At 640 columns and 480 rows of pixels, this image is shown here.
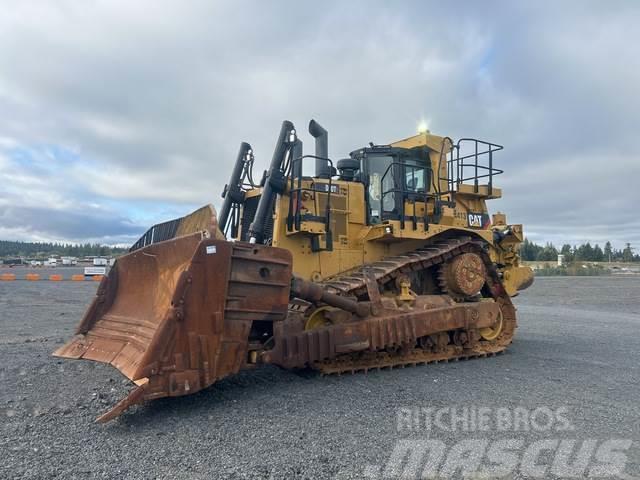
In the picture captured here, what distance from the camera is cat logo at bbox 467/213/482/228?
9250 millimetres

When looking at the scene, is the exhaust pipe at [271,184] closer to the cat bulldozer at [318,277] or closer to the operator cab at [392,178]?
the cat bulldozer at [318,277]

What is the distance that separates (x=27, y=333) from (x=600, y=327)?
1407 centimetres

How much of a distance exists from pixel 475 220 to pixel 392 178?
2.29 m

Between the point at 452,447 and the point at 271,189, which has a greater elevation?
the point at 271,189

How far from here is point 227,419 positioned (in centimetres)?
466

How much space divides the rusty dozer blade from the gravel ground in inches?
17.1

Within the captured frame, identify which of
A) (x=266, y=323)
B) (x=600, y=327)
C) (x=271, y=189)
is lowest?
(x=600, y=327)

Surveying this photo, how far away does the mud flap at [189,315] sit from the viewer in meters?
4.65

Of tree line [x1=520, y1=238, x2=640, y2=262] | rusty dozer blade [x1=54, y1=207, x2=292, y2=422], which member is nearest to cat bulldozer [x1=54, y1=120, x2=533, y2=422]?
rusty dozer blade [x1=54, y1=207, x2=292, y2=422]

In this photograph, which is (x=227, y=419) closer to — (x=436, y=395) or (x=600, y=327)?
(x=436, y=395)

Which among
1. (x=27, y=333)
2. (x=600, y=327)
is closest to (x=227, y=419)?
(x=27, y=333)

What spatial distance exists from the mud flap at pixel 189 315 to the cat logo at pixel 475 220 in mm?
4987

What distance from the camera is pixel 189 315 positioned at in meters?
4.79

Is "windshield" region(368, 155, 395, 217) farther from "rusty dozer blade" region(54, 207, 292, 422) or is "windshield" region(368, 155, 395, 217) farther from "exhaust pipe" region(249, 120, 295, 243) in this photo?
"rusty dozer blade" region(54, 207, 292, 422)
